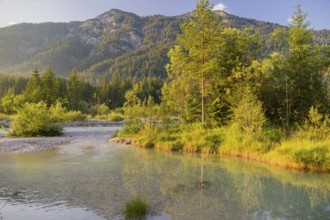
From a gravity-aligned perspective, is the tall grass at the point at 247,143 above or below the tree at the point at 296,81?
below

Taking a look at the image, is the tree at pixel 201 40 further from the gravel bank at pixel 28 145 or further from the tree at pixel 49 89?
the tree at pixel 49 89

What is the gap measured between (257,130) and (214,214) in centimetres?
1036

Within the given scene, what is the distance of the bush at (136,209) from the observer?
8.44 metres

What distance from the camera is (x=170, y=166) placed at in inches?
616

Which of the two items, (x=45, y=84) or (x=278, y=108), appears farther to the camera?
(x=45, y=84)

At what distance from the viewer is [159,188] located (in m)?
11.5

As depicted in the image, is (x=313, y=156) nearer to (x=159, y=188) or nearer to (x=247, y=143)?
(x=247, y=143)

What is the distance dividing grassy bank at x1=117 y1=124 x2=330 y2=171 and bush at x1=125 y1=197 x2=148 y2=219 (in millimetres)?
8970

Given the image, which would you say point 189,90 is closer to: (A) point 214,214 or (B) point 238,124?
(B) point 238,124

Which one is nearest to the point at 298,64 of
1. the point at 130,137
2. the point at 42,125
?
the point at 130,137

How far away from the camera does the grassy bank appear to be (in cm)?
1471

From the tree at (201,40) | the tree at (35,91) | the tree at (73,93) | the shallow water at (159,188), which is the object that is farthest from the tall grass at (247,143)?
the tree at (73,93)

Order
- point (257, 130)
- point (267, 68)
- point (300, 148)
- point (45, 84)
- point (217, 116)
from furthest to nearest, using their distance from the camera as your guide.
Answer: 1. point (45, 84)
2. point (217, 116)
3. point (267, 68)
4. point (257, 130)
5. point (300, 148)

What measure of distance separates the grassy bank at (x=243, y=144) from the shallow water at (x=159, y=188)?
87cm
